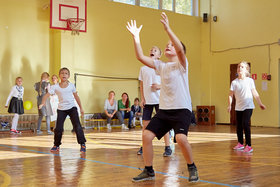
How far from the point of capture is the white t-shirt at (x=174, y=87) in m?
3.61

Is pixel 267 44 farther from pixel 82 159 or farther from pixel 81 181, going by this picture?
pixel 81 181

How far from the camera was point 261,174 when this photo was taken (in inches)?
154

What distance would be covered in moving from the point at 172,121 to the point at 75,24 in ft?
27.7

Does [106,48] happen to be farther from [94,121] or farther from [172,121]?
[172,121]

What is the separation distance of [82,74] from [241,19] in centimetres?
597

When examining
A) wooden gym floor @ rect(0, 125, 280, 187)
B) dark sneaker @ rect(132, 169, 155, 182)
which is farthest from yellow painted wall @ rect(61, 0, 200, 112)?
dark sneaker @ rect(132, 169, 155, 182)

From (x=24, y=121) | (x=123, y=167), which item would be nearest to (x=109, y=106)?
(x=24, y=121)

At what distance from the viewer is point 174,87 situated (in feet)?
11.9

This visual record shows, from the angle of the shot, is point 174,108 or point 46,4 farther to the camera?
point 46,4

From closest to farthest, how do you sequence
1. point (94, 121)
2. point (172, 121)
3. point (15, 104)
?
point (172, 121) → point (15, 104) → point (94, 121)

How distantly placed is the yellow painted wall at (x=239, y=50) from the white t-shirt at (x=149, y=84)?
26.7 ft

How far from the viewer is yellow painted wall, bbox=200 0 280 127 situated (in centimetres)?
1255

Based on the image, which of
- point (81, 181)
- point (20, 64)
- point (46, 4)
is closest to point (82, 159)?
point (81, 181)

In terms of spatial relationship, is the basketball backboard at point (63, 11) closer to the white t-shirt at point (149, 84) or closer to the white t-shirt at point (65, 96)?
the white t-shirt at point (65, 96)
